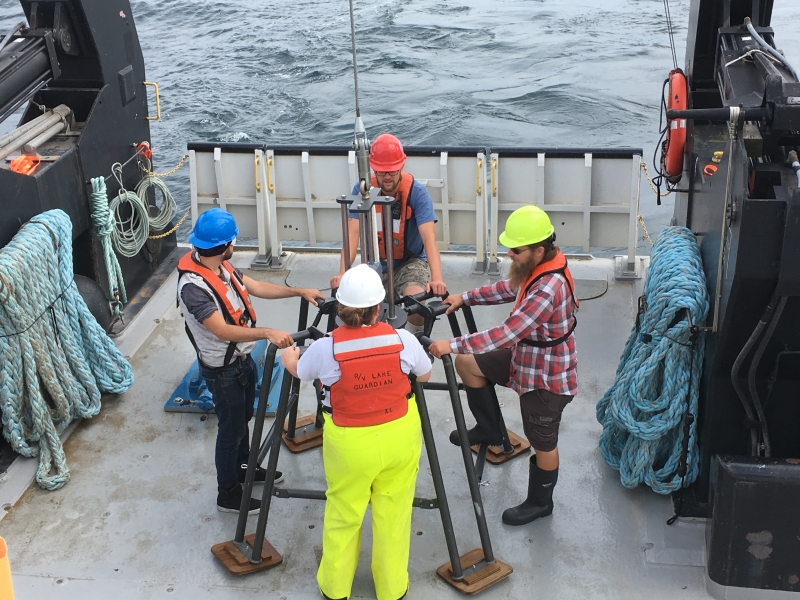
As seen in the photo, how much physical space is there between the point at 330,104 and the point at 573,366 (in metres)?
12.4

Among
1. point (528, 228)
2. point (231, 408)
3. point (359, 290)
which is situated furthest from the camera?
point (231, 408)

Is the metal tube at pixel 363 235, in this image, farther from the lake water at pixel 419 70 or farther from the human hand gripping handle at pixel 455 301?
the lake water at pixel 419 70

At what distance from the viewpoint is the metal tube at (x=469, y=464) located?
3959mm

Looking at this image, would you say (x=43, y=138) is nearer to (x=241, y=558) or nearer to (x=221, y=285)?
(x=221, y=285)

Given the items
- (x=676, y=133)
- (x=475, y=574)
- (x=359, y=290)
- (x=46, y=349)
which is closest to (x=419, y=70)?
(x=676, y=133)

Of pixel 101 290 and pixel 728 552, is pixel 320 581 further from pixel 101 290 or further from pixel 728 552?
pixel 101 290

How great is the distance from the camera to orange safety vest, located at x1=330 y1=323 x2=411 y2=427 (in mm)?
3434

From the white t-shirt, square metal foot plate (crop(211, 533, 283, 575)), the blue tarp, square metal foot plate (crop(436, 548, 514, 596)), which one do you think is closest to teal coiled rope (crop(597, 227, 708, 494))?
square metal foot plate (crop(436, 548, 514, 596))

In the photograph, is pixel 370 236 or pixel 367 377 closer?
pixel 367 377

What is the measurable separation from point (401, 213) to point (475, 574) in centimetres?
202

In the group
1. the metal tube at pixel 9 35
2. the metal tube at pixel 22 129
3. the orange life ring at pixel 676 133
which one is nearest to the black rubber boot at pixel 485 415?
the orange life ring at pixel 676 133

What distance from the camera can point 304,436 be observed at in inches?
200

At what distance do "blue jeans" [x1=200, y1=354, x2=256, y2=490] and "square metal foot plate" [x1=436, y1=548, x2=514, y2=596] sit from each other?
1173 millimetres

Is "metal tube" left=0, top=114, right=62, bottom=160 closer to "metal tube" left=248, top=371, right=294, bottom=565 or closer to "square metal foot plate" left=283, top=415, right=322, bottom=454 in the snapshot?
"square metal foot plate" left=283, top=415, right=322, bottom=454
